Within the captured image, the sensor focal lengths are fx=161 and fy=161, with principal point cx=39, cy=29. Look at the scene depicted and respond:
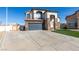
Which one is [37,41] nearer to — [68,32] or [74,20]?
[68,32]

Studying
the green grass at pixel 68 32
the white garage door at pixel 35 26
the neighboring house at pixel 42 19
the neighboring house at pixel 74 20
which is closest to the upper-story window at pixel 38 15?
the neighboring house at pixel 42 19

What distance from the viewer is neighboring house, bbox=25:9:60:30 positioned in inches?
207

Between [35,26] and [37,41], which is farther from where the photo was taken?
[35,26]

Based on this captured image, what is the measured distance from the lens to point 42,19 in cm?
532

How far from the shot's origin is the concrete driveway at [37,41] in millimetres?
4922

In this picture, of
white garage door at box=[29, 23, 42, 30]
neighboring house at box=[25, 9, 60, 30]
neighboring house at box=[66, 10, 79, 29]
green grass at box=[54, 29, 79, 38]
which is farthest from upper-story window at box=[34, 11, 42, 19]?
neighboring house at box=[66, 10, 79, 29]

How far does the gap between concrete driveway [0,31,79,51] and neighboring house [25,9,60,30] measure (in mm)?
216

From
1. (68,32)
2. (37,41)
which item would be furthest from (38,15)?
(68,32)

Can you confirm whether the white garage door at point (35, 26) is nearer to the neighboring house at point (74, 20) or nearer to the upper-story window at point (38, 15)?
the upper-story window at point (38, 15)

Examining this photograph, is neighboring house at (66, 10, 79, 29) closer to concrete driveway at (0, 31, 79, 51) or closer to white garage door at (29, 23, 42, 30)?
concrete driveway at (0, 31, 79, 51)

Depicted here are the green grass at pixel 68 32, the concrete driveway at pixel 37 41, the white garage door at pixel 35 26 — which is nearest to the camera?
the concrete driveway at pixel 37 41

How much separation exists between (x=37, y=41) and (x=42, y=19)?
0.75 m

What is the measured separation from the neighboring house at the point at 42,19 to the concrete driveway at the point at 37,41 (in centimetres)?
22
